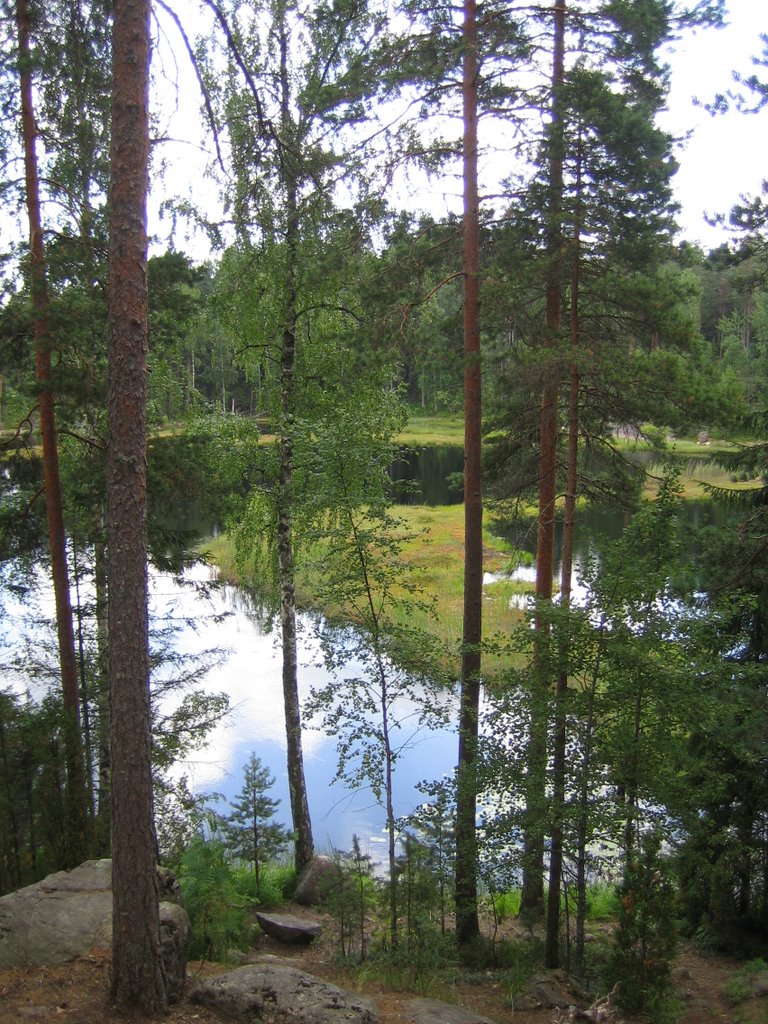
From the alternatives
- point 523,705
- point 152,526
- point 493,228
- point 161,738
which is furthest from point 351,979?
point 493,228

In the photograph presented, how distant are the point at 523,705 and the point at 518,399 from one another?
15.5ft

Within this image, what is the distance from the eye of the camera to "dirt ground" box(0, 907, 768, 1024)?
5.45 metres

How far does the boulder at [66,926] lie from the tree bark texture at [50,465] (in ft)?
3.56

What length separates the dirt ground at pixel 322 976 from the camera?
545 centimetres

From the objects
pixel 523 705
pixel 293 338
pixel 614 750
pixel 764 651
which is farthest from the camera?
pixel 293 338

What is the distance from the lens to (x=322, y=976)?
27.1ft

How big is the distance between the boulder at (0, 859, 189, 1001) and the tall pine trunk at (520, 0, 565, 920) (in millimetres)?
3277

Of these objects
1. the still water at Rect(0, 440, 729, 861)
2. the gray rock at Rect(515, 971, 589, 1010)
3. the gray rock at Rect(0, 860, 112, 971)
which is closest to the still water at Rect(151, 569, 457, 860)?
the still water at Rect(0, 440, 729, 861)

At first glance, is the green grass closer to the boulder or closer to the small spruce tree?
the small spruce tree

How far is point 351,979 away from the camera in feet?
26.6

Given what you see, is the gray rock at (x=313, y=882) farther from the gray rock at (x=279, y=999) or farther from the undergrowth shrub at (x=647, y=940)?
the undergrowth shrub at (x=647, y=940)

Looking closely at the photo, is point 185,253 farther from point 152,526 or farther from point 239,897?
point 239,897

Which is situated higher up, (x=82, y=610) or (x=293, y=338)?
(x=293, y=338)

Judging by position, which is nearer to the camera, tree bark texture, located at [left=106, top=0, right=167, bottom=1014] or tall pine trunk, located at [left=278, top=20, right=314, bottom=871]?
tree bark texture, located at [left=106, top=0, right=167, bottom=1014]
